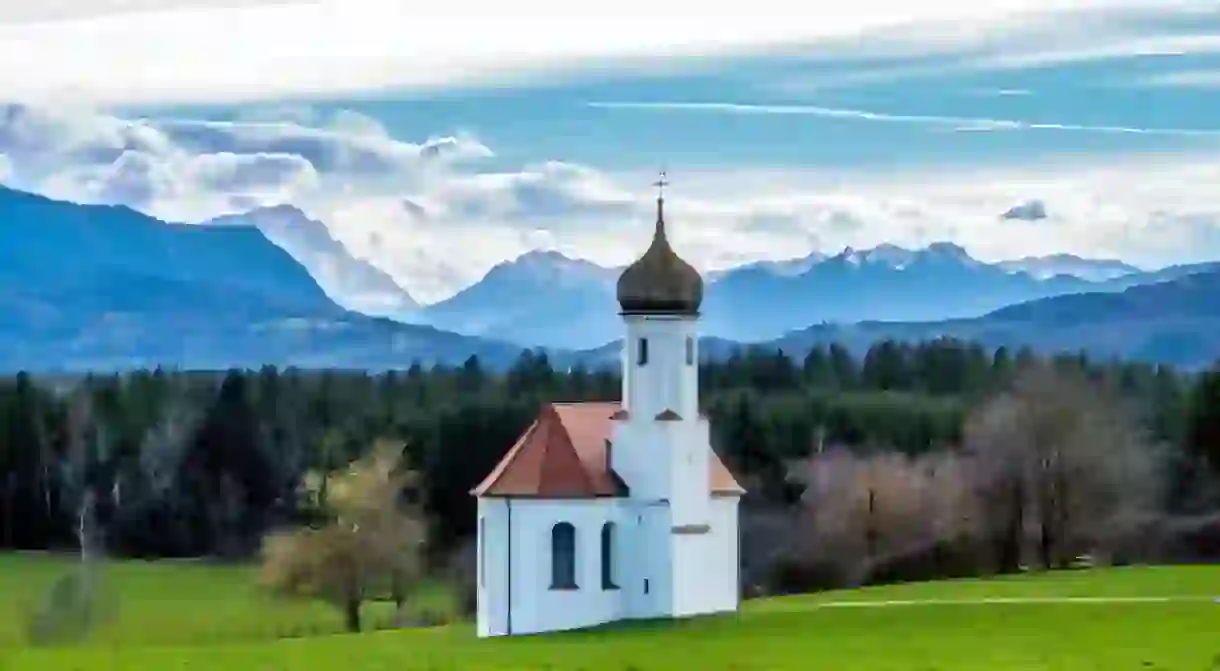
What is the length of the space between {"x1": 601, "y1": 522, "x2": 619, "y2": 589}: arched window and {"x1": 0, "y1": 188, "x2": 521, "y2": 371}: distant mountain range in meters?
56.7

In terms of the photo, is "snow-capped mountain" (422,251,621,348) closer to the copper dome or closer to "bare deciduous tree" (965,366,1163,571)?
"bare deciduous tree" (965,366,1163,571)

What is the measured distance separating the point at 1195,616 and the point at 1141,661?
9.26 meters

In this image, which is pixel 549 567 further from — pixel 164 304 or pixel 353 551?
pixel 164 304

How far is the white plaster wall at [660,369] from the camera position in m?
45.2

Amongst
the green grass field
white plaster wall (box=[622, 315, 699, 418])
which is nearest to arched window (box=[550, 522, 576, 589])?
the green grass field

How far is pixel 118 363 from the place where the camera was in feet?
373

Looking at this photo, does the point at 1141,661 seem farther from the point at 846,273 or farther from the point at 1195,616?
the point at 846,273

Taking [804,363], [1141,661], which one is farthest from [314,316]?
[1141,661]

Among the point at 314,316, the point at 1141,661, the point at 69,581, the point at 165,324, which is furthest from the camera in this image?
the point at 165,324

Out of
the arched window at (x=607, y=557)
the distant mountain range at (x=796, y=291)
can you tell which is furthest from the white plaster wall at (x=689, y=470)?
the distant mountain range at (x=796, y=291)

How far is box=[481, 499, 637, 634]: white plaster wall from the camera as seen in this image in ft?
145

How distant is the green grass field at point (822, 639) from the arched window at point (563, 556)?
1.79 metres

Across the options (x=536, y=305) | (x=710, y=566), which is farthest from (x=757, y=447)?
(x=536, y=305)

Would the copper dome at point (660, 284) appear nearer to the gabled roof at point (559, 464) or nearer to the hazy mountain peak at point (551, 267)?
the gabled roof at point (559, 464)
